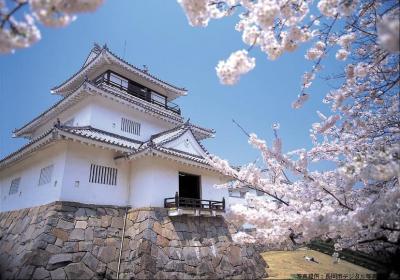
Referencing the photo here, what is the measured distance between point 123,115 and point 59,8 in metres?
10.3

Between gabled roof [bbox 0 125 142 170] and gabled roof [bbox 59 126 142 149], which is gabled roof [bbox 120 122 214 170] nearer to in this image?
gabled roof [bbox 59 126 142 149]

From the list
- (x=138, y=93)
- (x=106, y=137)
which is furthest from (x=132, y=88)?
(x=106, y=137)

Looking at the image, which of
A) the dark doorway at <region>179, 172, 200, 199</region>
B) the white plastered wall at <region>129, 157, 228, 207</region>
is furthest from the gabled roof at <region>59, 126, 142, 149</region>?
the dark doorway at <region>179, 172, 200, 199</region>

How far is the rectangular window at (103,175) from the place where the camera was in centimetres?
1033

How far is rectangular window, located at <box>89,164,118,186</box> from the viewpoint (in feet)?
33.9

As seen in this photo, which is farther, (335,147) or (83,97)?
(83,97)

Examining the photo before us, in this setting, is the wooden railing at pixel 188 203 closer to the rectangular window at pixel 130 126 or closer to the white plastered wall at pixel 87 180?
the white plastered wall at pixel 87 180

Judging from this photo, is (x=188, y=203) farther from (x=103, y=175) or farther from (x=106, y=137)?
(x=106, y=137)

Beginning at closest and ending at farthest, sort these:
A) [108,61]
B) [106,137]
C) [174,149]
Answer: [106,137] < [174,149] < [108,61]

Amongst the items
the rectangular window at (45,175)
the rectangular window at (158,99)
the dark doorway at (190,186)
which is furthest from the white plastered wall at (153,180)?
the rectangular window at (158,99)

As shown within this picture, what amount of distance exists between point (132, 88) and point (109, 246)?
9048 millimetres

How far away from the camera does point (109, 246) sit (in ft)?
31.2

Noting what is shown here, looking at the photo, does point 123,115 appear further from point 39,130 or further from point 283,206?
point 283,206

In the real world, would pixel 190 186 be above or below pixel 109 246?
above
